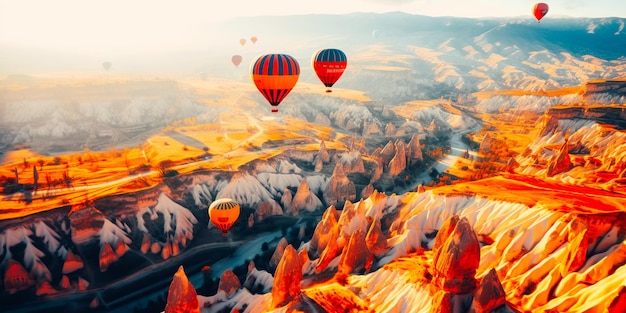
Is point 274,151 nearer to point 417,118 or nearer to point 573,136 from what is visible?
point 573,136

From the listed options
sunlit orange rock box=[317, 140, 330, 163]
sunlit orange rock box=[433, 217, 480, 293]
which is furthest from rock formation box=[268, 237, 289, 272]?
sunlit orange rock box=[317, 140, 330, 163]

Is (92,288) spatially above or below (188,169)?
below

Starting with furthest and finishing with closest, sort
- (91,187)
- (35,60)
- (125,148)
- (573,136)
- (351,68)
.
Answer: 1. (351,68)
2. (35,60)
3. (125,148)
4. (573,136)
5. (91,187)

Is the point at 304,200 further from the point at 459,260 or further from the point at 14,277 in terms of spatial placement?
the point at 459,260

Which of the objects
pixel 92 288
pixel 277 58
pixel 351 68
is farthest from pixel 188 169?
pixel 351 68

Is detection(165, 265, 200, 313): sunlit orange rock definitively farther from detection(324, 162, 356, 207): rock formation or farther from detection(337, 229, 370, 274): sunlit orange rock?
detection(324, 162, 356, 207): rock formation

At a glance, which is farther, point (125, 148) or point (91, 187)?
point (125, 148)
